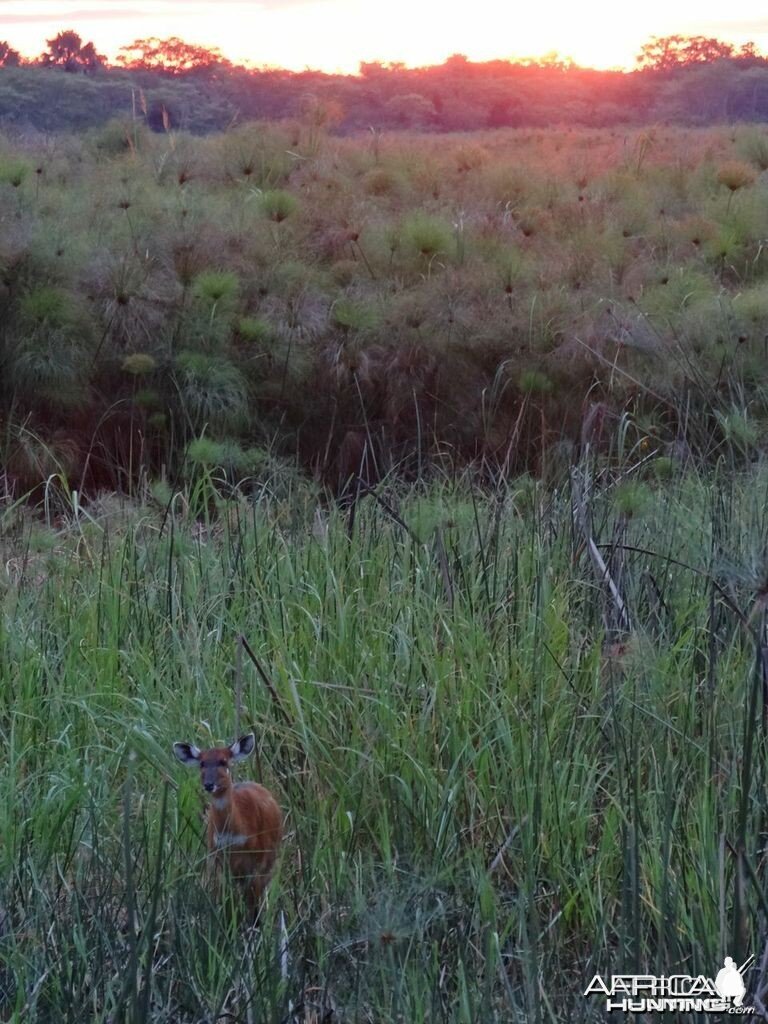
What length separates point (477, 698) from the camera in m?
2.80

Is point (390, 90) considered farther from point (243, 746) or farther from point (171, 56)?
point (243, 746)

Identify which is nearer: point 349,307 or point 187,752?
point 187,752

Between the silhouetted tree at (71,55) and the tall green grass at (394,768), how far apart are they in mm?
19311

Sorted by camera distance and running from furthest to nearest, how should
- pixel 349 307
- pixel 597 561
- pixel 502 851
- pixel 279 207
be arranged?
pixel 279 207 < pixel 349 307 < pixel 597 561 < pixel 502 851

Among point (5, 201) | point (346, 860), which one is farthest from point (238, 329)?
point (346, 860)

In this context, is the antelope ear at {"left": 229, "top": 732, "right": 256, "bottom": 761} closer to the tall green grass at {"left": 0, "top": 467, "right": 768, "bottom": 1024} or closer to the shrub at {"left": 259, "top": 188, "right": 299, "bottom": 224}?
the tall green grass at {"left": 0, "top": 467, "right": 768, "bottom": 1024}

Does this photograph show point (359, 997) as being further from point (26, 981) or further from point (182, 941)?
point (26, 981)

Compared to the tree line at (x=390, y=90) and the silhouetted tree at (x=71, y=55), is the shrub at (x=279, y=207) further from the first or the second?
the silhouetted tree at (x=71, y=55)

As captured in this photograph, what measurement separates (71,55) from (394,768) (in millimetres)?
21379

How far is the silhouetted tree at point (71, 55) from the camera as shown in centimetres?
2128

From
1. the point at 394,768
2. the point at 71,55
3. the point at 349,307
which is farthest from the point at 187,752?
the point at 71,55

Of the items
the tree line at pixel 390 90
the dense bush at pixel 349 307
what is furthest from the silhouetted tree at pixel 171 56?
the dense bush at pixel 349 307

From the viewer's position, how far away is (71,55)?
→ 2161cm

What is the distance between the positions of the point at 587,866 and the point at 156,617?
5.00 feet
